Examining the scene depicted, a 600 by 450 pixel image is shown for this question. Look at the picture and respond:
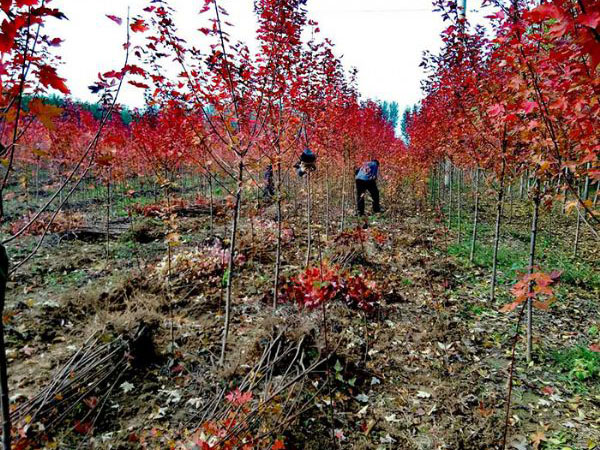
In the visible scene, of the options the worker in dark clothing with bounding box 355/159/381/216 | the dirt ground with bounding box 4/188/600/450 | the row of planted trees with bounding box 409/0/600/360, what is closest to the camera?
the row of planted trees with bounding box 409/0/600/360

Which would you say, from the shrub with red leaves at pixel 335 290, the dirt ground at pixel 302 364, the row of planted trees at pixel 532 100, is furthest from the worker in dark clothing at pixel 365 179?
the shrub with red leaves at pixel 335 290

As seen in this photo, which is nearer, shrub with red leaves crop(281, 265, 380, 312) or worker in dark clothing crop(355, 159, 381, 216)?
shrub with red leaves crop(281, 265, 380, 312)

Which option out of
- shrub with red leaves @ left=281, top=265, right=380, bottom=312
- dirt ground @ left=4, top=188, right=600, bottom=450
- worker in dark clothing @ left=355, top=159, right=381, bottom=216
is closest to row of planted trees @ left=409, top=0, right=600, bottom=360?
dirt ground @ left=4, top=188, right=600, bottom=450

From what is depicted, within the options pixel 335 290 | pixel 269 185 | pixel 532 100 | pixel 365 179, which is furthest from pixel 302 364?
pixel 365 179

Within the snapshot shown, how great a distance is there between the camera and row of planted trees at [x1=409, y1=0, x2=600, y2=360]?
1.80 metres

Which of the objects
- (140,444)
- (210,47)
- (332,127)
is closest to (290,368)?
(140,444)

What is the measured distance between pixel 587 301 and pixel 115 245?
9569mm

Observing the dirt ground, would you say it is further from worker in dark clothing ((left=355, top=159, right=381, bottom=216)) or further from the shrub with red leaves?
worker in dark clothing ((left=355, top=159, right=381, bottom=216))

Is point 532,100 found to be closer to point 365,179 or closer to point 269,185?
point 269,185

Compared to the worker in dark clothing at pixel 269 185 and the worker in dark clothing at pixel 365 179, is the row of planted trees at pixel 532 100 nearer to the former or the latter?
the worker in dark clothing at pixel 365 179

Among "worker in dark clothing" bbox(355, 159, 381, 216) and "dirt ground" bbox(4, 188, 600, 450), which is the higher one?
"worker in dark clothing" bbox(355, 159, 381, 216)

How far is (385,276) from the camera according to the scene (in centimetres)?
655

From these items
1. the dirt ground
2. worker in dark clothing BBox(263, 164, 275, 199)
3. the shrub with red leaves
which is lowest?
the dirt ground

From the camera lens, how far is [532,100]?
2922 millimetres
